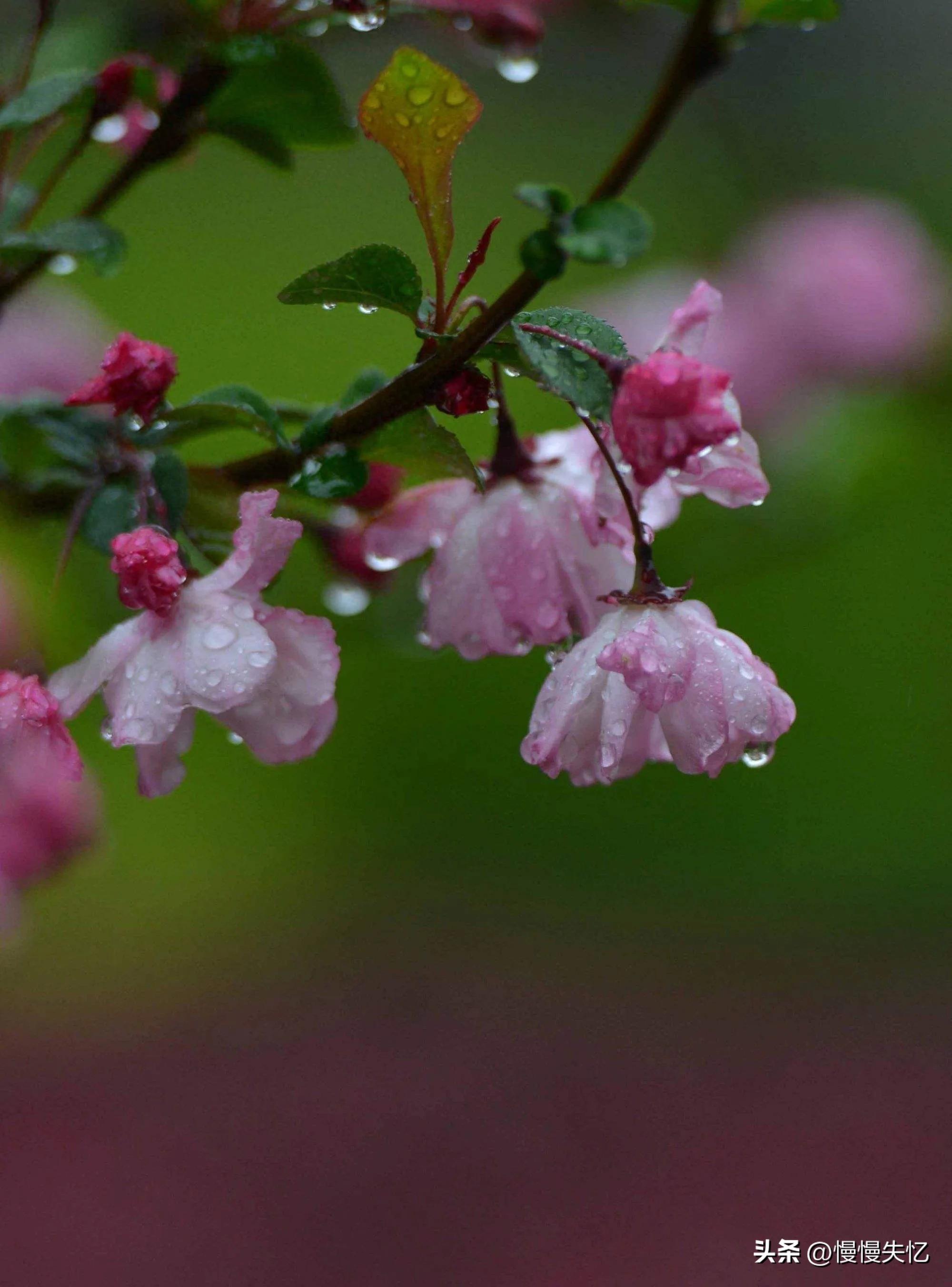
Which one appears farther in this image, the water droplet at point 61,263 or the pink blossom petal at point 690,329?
the water droplet at point 61,263

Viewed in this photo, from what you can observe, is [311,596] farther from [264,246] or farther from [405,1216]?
[264,246]

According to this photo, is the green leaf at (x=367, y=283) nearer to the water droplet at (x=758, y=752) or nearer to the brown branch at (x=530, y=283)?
the brown branch at (x=530, y=283)

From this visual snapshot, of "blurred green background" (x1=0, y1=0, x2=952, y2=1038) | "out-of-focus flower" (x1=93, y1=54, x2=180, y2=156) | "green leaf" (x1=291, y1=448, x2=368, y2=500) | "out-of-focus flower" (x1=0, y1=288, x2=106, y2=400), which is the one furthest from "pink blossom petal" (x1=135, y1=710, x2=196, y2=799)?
"blurred green background" (x1=0, y1=0, x2=952, y2=1038)

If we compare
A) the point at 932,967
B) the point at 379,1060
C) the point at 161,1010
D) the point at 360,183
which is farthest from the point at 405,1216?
the point at 360,183

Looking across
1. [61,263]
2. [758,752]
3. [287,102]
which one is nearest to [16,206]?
[61,263]

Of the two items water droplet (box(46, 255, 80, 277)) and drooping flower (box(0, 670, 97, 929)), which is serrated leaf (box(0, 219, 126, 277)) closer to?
water droplet (box(46, 255, 80, 277))

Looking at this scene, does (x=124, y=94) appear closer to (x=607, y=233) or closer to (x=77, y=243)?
(x=77, y=243)

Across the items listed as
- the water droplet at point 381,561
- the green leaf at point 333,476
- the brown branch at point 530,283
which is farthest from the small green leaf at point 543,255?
the water droplet at point 381,561
